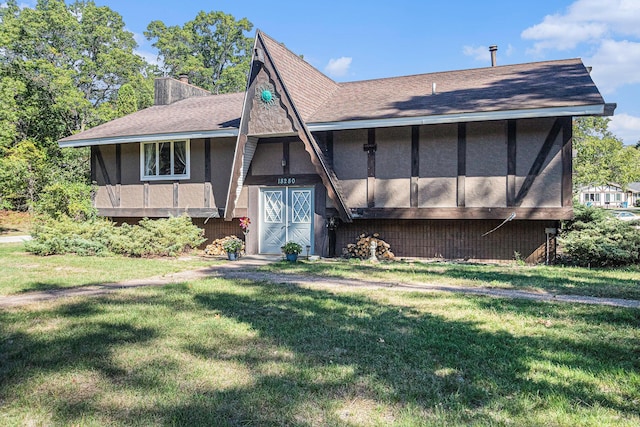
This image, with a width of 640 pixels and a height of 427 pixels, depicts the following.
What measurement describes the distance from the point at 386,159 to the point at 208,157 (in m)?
5.79

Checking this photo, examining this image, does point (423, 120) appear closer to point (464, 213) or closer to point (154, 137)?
point (464, 213)

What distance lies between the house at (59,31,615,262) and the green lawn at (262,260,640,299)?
164 centimetres

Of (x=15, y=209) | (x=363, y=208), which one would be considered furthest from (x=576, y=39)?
(x=15, y=209)

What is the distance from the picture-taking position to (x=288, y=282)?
8547 mm

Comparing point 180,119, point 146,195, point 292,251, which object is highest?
point 180,119

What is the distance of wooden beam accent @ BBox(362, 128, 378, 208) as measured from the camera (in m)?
12.9

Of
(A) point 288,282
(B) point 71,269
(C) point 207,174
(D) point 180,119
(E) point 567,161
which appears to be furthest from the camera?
(D) point 180,119

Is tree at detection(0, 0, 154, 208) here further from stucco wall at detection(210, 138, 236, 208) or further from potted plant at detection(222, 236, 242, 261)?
potted plant at detection(222, 236, 242, 261)

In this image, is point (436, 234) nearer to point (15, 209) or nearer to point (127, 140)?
point (127, 140)

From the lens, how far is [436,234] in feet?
42.0

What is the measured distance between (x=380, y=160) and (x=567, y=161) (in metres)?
4.64

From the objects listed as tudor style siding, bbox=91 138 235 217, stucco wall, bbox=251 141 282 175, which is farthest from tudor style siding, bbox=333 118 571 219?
tudor style siding, bbox=91 138 235 217

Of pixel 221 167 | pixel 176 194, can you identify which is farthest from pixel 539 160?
pixel 176 194

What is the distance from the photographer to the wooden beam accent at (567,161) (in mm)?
11094
